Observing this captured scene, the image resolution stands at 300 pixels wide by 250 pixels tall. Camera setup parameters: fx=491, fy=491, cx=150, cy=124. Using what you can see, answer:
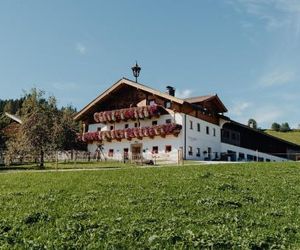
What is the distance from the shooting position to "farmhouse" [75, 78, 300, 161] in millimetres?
54844

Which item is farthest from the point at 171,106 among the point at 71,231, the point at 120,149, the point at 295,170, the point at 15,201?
the point at 71,231

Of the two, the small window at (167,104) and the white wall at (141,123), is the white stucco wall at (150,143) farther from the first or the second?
the small window at (167,104)

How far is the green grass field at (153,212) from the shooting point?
1254cm

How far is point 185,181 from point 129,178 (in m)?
3.31

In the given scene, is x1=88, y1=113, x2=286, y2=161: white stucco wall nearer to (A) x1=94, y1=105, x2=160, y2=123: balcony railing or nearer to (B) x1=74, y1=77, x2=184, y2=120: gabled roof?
(A) x1=94, y1=105, x2=160, y2=123: balcony railing

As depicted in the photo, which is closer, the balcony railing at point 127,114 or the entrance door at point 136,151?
the balcony railing at point 127,114

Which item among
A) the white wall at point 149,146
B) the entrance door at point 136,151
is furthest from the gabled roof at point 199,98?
the entrance door at point 136,151

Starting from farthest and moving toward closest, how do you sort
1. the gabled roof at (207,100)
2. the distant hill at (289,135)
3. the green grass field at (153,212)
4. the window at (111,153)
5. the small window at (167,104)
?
1. the distant hill at (289,135)
2. the window at (111,153)
3. the gabled roof at (207,100)
4. the small window at (167,104)
5. the green grass field at (153,212)

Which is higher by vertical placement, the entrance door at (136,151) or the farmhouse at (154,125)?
the farmhouse at (154,125)

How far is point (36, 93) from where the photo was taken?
54.3 m

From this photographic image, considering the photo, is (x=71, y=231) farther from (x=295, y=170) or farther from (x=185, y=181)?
(x=295, y=170)

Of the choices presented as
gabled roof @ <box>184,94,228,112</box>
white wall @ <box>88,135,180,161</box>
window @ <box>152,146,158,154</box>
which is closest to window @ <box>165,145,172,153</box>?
white wall @ <box>88,135,180,161</box>

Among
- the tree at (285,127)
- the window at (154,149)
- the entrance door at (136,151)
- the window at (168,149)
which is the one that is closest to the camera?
the window at (168,149)

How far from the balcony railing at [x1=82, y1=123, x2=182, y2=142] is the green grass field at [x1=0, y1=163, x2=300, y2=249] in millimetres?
28221
